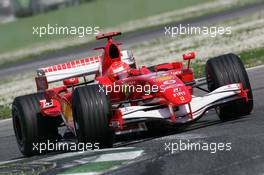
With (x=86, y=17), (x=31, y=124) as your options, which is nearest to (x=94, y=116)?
(x=31, y=124)

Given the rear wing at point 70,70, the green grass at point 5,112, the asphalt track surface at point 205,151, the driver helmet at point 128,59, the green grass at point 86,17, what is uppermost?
the green grass at point 86,17

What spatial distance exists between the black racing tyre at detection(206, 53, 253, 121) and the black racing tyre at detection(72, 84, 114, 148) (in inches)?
69.9

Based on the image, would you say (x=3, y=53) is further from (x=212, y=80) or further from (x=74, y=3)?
(x=212, y=80)

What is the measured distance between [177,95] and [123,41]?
23.5m

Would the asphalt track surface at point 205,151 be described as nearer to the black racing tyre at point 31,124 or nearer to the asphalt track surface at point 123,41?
the black racing tyre at point 31,124

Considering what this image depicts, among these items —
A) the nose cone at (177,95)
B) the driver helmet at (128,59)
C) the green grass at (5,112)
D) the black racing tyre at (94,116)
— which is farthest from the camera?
the green grass at (5,112)

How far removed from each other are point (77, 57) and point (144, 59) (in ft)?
20.5

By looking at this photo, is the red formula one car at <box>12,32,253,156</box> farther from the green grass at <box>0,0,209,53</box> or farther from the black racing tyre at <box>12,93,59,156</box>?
the green grass at <box>0,0,209,53</box>

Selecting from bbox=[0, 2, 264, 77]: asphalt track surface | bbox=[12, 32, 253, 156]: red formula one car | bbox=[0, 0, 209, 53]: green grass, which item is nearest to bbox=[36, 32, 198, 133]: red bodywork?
bbox=[12, 32, 253, 156]: red formula one car

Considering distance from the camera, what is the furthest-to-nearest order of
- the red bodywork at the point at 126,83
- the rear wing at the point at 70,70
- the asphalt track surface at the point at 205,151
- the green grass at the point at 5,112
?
the green grass at the point at 5,112, the rear wing at the point at 70,70, the red bodywork at the point at 126,83, the asphalt track surface at the point at 205,151

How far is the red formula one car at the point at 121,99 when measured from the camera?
9766mm

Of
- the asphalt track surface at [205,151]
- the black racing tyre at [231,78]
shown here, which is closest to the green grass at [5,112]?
the asphalt track surface at [205,151]

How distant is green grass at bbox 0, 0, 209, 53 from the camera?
1629 inches

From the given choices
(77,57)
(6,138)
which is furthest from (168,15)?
(6,138)
